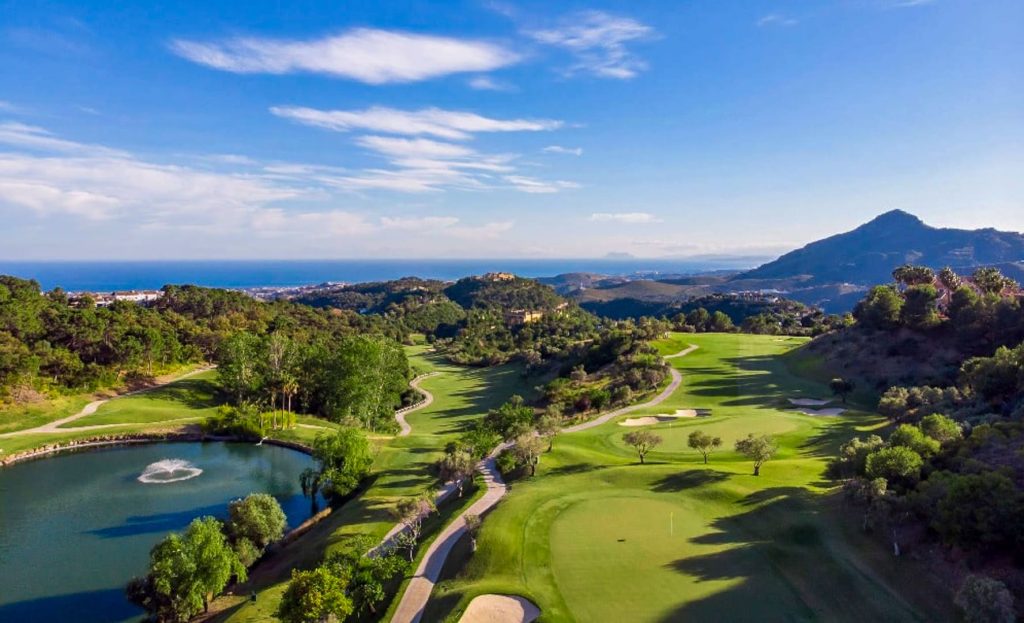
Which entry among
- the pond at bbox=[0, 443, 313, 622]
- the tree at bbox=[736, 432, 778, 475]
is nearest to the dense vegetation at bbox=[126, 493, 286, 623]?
the pond at bbox=[0, 443, 313, 622]

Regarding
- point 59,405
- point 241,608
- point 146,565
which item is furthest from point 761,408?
point 59,405

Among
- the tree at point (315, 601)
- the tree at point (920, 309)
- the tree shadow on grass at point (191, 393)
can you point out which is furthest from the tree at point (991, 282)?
the tree shadow on grass at point (191, 393)

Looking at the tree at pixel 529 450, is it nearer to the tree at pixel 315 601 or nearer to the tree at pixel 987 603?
the tree at pixel 315 601

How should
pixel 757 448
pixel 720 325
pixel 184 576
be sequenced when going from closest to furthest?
pixel 184 576
pixel 757 448
pixel 720 325

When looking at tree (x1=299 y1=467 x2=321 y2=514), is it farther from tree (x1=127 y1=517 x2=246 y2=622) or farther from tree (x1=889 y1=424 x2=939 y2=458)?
tree (x1=889 y1=424 x2=939 y2=458)

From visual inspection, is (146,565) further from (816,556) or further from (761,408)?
(761,408)

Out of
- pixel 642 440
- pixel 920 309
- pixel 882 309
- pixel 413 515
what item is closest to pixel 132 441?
pixel 413 515

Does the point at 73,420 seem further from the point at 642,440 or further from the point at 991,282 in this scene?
the point at 991,282
